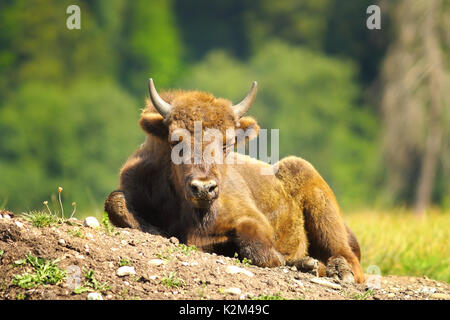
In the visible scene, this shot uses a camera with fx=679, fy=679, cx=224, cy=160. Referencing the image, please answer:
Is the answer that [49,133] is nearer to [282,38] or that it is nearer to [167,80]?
[167,80]

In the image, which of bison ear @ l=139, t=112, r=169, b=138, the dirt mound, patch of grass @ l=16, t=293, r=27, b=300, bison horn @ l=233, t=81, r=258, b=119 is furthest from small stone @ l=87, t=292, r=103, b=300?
bison horn @ l=233, t=81, r=258, b=119

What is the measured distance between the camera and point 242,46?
6619 centimetres

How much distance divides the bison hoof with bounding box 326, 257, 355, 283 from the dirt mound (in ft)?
2.76

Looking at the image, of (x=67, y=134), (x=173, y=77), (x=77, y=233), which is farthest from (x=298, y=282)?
(x=173, y=77)

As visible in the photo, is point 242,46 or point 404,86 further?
point 242,46

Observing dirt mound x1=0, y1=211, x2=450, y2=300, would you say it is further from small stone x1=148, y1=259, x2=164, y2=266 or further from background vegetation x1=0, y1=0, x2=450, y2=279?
background vegetation x1=0, y1=0, x2=450, y2=279

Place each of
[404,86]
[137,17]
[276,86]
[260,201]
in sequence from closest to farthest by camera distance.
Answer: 1. [260,201]
2. [404,86]
3. [276,86]
4. [137,17]

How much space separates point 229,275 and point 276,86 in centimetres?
4987

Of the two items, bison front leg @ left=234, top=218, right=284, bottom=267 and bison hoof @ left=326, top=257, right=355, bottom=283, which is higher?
bison front leg @ left=234, top=218, right=284, bottom=267

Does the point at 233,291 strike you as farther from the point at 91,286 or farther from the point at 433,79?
the point at 433,79

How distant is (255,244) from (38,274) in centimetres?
253

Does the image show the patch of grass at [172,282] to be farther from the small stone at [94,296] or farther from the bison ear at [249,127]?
the bison ear at [249,127]

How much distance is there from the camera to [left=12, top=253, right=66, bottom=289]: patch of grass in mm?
5562
